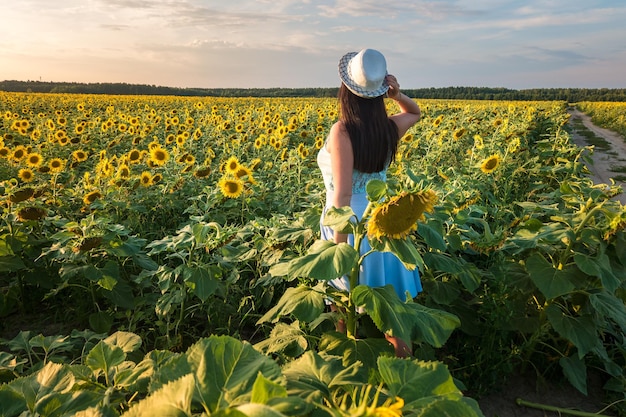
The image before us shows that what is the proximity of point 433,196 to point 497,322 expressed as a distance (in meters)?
1.47

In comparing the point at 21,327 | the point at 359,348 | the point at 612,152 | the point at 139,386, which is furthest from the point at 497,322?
the point at 612,152

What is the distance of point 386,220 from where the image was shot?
1.47m

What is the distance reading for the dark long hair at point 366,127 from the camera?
2346 millimetres

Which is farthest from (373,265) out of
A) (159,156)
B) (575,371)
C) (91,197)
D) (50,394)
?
(159,156)

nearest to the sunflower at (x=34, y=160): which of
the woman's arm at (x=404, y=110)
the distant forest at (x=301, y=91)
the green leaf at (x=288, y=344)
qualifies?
the woman's arm at (x=404, y=110)

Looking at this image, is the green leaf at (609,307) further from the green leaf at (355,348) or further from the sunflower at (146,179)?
the sunflower at (146,179)

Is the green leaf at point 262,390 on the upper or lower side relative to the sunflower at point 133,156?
upper

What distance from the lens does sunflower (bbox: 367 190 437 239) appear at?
1.42m

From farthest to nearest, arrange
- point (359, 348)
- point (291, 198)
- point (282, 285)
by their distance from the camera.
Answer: point (291, 198)
point (282, 285)
point (359, 348)

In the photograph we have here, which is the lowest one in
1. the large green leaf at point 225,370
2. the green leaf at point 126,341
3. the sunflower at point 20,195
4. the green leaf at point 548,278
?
the green leaf at point 548,278

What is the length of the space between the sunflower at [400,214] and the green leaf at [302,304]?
0.38 metres

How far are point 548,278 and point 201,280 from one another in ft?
6.02

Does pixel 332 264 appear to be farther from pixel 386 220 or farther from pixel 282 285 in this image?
pixel 282 285

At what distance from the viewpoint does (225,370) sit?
0.70m
